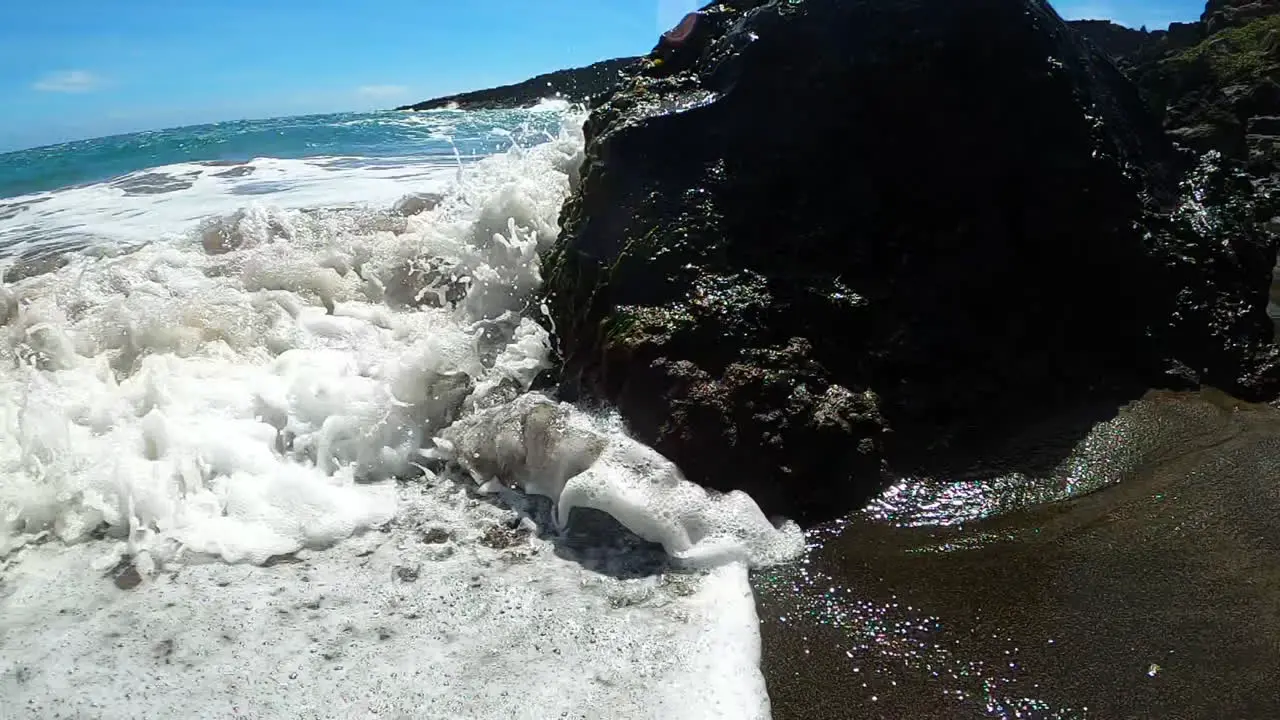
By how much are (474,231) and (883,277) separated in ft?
9.68

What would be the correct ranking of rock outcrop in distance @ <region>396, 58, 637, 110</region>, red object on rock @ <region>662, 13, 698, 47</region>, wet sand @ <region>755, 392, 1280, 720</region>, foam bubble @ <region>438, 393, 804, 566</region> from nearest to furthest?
wet sand @ <region>755, 392, 1280, 720</region> < foam bubble @ <region>438, 393, 804, 566</region> < red object on rock @ <region>662, 13, 698, 47</region> < rock outcrop in distance @ <region>396, 58, 637, 110</region>

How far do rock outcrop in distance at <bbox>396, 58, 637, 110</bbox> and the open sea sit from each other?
97.1 ft

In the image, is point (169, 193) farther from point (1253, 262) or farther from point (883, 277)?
point (1253, 262)

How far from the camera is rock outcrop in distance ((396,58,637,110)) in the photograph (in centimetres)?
3462

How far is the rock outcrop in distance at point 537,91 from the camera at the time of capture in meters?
34.6

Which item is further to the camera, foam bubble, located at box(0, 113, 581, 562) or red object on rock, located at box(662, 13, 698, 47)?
red object on rock, located at box(662, 13, 698, 47)

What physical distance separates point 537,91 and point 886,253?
34.7m

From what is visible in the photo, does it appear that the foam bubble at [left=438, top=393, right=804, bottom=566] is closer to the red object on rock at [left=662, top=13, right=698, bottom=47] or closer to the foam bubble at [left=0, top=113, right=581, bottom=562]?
the foam bubble at [left=0, top=113, right=581, bottom=562]

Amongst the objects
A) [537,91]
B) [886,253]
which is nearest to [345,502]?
[886,253]

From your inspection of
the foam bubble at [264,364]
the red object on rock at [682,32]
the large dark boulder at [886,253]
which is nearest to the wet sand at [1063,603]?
the large dark boulder at [886,253]

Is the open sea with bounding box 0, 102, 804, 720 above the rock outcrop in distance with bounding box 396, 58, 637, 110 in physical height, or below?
below

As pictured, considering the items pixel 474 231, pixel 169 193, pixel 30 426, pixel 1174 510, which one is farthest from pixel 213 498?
pixel 169 193

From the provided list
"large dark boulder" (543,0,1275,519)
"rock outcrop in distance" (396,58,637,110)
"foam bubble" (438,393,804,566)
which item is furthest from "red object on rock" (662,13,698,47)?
"rock outcrop in distance" (396,58,637,110)

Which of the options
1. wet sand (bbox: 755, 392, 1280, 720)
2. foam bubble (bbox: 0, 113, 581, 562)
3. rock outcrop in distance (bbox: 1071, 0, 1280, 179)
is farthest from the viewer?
rock outcrop in distance (bbox: 1071, 0, 1280, 179)
